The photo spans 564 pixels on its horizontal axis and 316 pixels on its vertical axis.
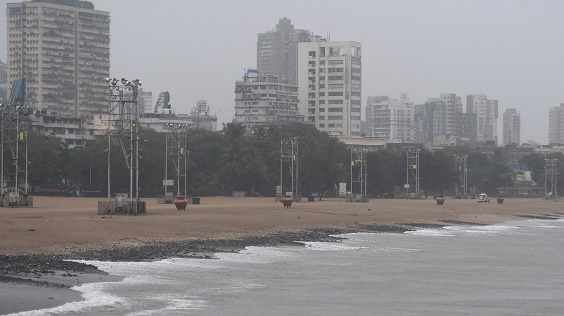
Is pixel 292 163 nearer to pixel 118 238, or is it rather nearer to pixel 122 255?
pixel 118 238

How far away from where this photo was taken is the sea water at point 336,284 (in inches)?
1039

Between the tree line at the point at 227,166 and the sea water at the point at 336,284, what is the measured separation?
70.6m

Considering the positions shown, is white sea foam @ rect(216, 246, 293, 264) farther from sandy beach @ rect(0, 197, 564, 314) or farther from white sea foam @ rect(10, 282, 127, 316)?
white sea foam @ rect(10, 282, 127, 316)

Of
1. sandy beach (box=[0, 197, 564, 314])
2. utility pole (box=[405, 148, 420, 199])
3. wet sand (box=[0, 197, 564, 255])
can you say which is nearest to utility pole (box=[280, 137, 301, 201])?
utility pole (box=[405, 148, 420, 199])

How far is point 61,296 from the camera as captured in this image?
2581cm

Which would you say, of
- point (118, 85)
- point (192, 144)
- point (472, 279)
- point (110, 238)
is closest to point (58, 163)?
point (192, 144)

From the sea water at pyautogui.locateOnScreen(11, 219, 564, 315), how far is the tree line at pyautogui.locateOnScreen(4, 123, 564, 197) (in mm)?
70620

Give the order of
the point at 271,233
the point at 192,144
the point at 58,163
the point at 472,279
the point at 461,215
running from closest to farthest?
1. the point at 472,279
2. the point at 271,233
3. the point at 461,215
4. the point at 58,163
5. the point at 192,144

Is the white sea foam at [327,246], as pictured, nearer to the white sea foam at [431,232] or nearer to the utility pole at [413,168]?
the white sea foam at [431,232]

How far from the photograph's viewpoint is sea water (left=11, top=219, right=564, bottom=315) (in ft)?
86.6

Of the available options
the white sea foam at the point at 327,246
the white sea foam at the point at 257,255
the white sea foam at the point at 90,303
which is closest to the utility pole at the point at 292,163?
the white sea foam at the point at 327,246

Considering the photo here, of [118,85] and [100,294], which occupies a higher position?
[118,85]

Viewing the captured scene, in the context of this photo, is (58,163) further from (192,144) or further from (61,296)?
(61,296)

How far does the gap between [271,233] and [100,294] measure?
2628 cm
